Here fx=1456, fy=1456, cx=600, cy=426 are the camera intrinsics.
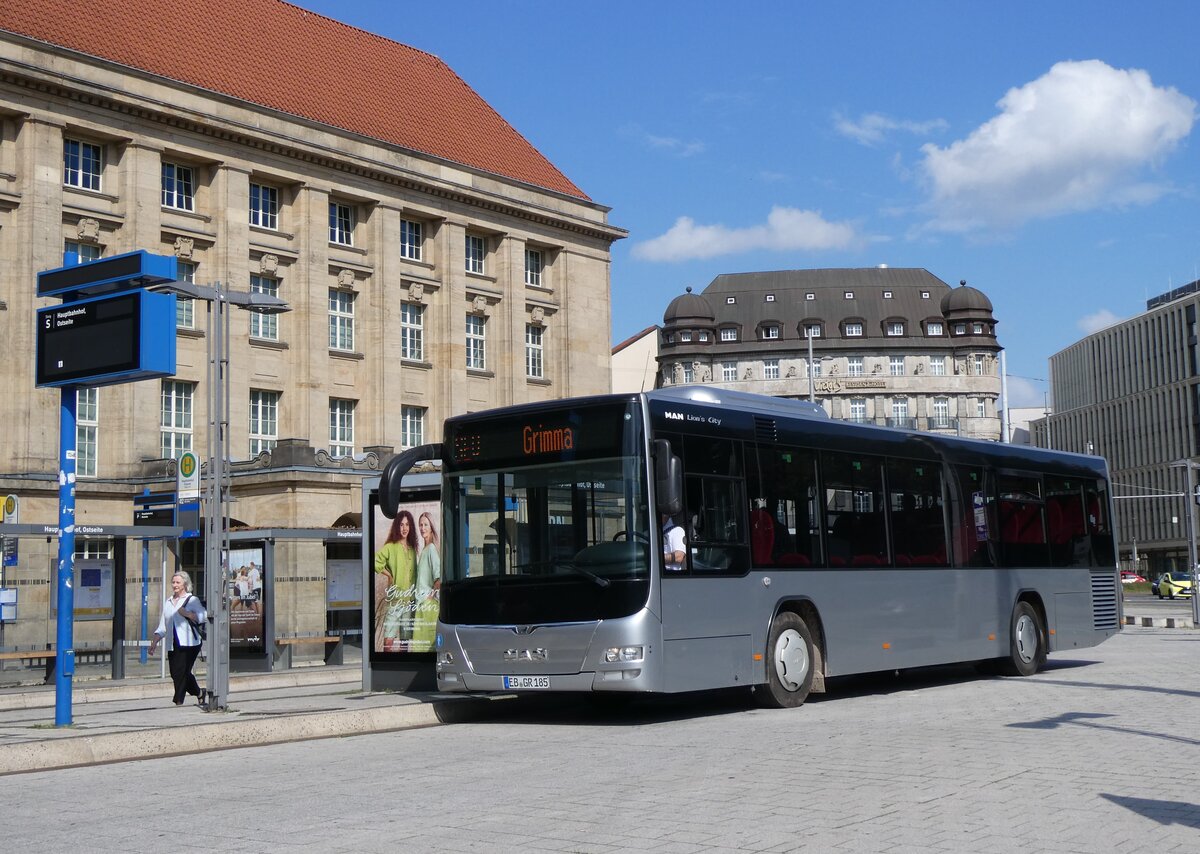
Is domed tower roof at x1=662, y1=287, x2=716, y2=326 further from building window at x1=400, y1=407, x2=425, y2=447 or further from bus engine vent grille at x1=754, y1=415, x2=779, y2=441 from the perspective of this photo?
bus engine vent grille at x1=754, y1=415, x2=779, y2=441

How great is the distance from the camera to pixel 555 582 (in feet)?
46.2

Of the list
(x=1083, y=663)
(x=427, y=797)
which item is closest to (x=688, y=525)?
(x=427, y=797)

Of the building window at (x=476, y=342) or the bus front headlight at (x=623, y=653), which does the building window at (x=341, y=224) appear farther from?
the bus front headlight at (x=623, y=653)

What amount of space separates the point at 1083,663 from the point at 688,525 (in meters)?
11.8

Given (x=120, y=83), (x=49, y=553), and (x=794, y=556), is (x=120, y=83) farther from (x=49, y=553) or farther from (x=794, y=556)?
(x=794, y=556)

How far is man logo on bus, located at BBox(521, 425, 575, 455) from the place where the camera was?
14322mm

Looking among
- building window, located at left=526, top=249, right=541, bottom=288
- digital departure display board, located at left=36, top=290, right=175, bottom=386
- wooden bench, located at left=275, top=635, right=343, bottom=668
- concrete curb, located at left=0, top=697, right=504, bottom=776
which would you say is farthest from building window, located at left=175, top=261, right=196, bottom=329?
concrete curb, located at left=0, top=697, right=504, bottom=776

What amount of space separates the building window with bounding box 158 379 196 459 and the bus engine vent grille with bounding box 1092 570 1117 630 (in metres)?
29.6

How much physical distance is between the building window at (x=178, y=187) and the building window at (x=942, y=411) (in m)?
87.7

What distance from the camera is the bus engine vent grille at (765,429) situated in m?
15.6

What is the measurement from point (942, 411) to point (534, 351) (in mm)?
74895

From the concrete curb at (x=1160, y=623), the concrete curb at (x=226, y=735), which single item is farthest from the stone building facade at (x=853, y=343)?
the concrete curb at (x=226, y=735)

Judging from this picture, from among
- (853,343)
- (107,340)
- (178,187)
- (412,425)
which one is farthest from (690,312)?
(107,340)

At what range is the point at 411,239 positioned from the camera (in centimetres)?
5366
